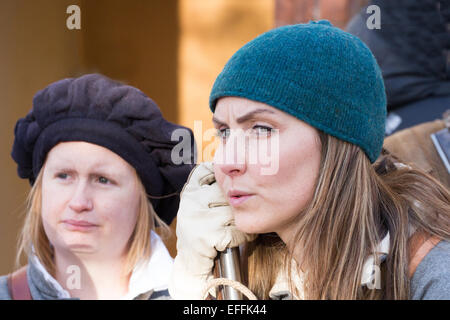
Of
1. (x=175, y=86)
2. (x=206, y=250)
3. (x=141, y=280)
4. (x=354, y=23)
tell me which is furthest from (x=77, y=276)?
(x=354, y=23)

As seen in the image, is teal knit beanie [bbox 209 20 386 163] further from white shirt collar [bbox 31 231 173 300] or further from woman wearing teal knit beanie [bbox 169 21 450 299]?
white shirt collar [bbox 31 231 173 300]

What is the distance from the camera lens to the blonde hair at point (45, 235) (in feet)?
5.90

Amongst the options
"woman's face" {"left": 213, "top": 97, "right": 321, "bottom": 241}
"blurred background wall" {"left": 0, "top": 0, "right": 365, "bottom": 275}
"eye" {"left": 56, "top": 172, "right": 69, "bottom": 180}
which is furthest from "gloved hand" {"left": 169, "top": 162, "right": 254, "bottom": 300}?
"blurred background wall" {"left": 0, "top": 0, "right": 365, "bottom": 275}

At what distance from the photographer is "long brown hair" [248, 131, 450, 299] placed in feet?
4.39

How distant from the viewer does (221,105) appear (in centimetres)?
144

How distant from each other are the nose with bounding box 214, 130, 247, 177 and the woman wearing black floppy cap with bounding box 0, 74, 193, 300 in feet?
1.41

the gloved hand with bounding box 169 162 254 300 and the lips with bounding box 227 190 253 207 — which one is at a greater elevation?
the lips with bounding box 227 190 253 207

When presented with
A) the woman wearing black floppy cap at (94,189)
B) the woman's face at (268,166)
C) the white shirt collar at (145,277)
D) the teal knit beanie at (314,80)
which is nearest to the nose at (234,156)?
the woman's face at (268,166)

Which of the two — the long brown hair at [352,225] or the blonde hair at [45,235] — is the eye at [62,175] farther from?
the long brown hair at [352,225]

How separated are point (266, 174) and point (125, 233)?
0.64 meters

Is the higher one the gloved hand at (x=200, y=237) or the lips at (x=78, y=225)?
the lips at (x=78, y=225)

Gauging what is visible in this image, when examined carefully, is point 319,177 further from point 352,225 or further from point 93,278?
point 93,278

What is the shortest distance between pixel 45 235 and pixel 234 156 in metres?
0.84

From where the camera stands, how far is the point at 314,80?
135cm
